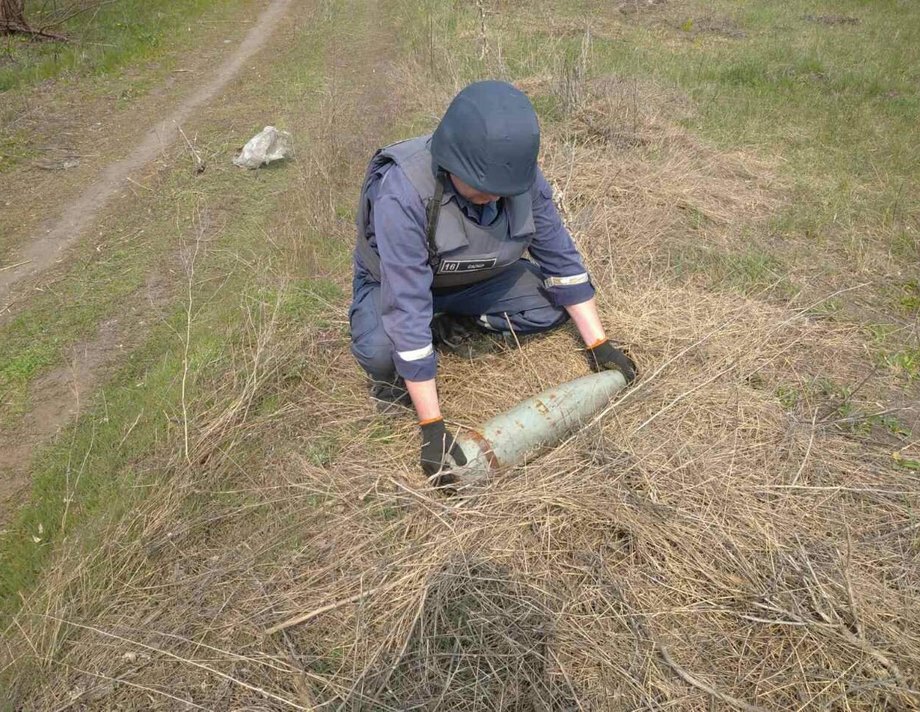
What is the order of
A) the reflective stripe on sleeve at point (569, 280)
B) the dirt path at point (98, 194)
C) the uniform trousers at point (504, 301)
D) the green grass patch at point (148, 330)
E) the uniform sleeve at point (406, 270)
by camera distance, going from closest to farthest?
the uniform sleeve at point (406, 270) < the green grass patch at point (148, 330) < the reflective stripe on sleeve at point (569, 280) < the uniform trousers at point (504, 301) < the dirt path at point (98, 194)

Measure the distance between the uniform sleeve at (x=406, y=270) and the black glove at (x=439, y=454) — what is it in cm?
21

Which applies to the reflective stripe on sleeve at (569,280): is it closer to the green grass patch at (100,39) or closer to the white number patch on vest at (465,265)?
the white number patch on vest at (465,265)

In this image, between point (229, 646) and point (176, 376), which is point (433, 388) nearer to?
point (229, 646)

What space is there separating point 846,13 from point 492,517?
40.5ft

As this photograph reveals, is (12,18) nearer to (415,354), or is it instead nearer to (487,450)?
(415,354)

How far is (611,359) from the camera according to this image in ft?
9.45

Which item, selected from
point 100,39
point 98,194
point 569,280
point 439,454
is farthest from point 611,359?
point 100,39

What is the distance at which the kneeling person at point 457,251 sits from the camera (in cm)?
217

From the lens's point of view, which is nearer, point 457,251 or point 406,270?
point 406,270

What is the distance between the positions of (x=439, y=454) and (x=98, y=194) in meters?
4.76

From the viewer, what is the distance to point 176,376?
331 centimetres

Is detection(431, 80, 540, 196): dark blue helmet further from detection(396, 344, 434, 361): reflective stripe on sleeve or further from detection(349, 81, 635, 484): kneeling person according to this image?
detection(396, 344, 434, 361): reflective stripe on sleeve

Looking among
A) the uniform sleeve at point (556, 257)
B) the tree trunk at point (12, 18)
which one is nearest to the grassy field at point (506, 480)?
the uniform sleeve at point (556, 257)

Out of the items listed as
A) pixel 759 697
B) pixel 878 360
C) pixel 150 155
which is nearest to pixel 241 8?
pixel 150 155
